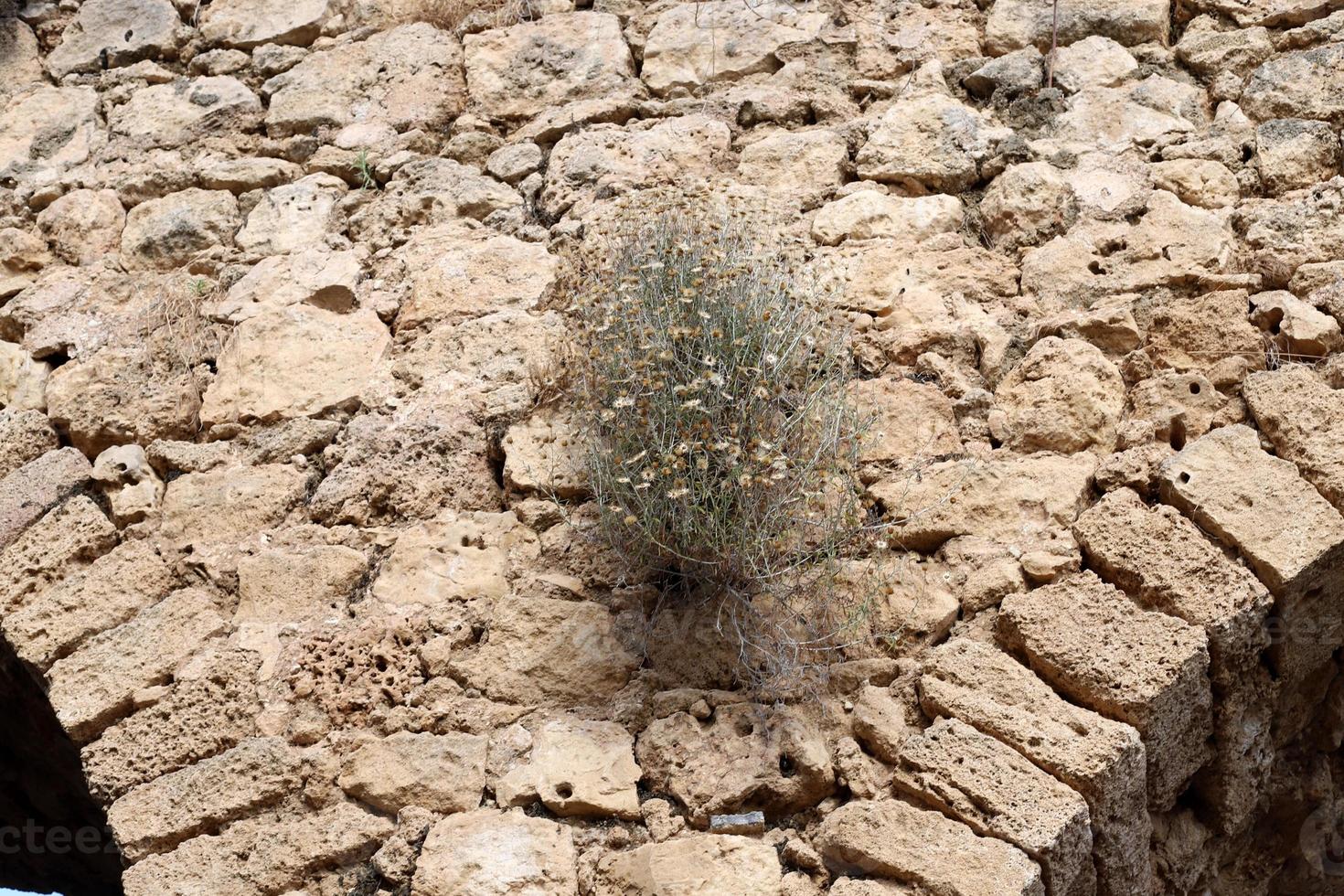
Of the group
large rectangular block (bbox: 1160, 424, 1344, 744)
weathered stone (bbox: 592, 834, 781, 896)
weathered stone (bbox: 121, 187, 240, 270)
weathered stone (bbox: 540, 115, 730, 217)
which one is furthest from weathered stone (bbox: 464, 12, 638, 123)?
weathered stone (bbox: 592, 834, 781, 896)

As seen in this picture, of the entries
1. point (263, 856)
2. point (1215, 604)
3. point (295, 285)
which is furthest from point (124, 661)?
point (1215, 604)

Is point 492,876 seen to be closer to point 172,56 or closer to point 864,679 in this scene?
point 864,679

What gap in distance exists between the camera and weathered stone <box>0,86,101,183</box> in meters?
4.62

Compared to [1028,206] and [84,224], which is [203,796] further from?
[1028,206]

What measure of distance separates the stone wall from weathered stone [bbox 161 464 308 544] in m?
0.02

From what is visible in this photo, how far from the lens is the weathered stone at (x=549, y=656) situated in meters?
3.16

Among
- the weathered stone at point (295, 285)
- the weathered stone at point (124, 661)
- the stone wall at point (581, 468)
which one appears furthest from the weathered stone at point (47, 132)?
the weathered stone at point (124, 661)

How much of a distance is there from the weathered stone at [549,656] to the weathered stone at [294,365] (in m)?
0.90

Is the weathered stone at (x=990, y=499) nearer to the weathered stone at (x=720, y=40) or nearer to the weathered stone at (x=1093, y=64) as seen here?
the weathered stone at (x=1093, y=64)

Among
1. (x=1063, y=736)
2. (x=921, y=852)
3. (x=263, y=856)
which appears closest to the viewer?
(x=921, y=852)

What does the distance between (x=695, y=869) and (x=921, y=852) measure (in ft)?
1.45

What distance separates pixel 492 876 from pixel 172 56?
3386mm

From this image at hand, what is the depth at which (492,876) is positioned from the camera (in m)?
2.82

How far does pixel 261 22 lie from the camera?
4.97 metres
